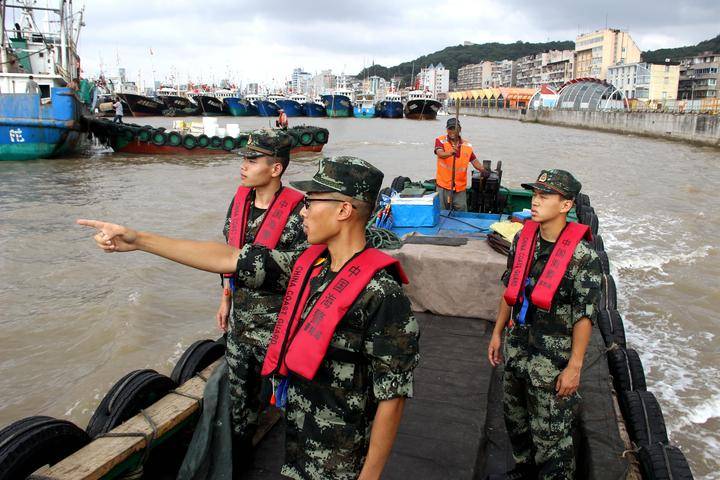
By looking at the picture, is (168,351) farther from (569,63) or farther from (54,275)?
(569,63)

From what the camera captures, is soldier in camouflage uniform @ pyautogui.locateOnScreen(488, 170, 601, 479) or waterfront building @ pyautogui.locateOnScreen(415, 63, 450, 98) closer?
soldier in camouflage uniform @ pyautogui.locateOnScreen(488, 170, 601, 479)

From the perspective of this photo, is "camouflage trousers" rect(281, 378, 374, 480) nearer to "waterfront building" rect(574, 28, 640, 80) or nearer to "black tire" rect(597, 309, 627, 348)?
"black tire" rect(597, 309, 627, 348)

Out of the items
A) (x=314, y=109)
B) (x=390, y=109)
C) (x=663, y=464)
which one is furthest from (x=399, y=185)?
(x=390, y=109)

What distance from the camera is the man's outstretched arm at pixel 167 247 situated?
1.77 metres

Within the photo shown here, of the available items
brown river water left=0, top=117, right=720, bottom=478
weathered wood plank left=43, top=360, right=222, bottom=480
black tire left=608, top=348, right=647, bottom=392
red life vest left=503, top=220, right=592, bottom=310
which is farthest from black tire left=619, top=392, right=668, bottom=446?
weathered wood plank left=43, top=360, right=222, bottom=480

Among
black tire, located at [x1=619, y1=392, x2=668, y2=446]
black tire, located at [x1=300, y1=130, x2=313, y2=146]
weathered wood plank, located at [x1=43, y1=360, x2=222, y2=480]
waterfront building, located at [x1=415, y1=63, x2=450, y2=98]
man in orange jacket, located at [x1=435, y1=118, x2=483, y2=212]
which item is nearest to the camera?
weathered wood plank, located at [x1=43, y1=360, x2=222, y2=480]

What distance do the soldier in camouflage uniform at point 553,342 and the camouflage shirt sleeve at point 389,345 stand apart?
1257 mm

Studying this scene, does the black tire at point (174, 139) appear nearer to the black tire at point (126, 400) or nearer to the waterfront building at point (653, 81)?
the black tire at point (126, 400)

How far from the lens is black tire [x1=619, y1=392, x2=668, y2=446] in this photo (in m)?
3.33

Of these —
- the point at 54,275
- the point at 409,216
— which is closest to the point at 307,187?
the point at 409,216

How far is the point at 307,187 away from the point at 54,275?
29.4ft

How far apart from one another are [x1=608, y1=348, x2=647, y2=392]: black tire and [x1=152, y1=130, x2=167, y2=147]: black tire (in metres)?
24.5

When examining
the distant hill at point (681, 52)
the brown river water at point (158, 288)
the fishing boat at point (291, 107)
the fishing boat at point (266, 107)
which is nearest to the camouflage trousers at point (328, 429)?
the brown river water at point (158, 288)

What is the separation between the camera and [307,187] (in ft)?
6.04
